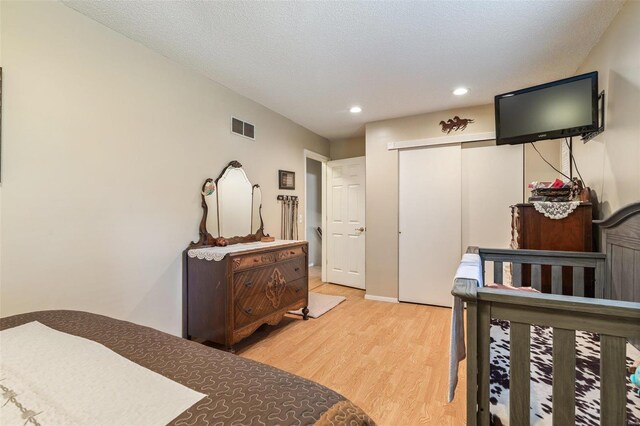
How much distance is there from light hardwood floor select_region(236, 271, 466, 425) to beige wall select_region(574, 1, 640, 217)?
1.60 meters

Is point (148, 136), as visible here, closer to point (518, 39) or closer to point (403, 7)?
point (403, 7)

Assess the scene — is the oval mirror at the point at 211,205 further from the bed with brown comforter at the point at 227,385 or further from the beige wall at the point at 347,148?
the beige wall at the point at 347,148

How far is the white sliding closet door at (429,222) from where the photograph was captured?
3.41 metres

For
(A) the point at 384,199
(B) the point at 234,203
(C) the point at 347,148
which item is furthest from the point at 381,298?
(C) the point at 347,148

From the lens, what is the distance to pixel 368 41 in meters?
2.00

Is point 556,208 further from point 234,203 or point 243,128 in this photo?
point 243,128

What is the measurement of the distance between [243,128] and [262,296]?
1.78 m

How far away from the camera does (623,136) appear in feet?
5.44

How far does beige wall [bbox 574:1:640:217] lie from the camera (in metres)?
1.54

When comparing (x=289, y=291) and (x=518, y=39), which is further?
(x=289, y=291)

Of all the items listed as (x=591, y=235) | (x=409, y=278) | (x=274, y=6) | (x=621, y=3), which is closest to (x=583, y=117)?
(x=621, y=3)

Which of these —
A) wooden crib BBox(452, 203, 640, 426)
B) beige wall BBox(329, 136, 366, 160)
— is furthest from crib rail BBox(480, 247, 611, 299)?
beige wall BBox(329, 136, 366, 160)

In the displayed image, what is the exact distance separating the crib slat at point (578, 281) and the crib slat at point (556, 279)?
70 mm

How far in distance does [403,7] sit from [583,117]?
1431 mm
